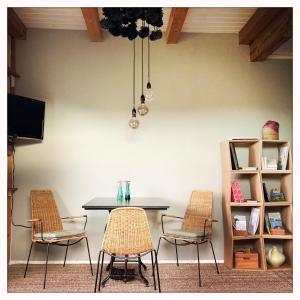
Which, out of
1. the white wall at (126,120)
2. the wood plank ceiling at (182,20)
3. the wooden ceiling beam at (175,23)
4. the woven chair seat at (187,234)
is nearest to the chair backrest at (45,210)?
the white wall at (126,120)

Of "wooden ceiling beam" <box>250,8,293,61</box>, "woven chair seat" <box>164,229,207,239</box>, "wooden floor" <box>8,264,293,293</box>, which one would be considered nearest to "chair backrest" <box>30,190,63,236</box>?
"wooden floor" <box>8,264,293,293</box>

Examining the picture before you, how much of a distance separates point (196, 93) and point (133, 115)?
3.54 ft

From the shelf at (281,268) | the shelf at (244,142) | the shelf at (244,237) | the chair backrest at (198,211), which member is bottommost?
the shelf at (281,268)

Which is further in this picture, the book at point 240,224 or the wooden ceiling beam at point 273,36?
the book at point 240,224

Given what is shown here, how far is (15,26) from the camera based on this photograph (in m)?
4.93

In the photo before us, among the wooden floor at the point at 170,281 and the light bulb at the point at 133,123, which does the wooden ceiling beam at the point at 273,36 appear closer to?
the light bulb at the point at 133,123

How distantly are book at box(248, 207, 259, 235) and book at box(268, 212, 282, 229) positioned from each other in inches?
10.2

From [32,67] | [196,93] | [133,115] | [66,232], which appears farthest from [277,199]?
[32,67]

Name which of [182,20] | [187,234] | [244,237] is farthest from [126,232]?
[182,20]

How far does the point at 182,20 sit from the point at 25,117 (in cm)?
226

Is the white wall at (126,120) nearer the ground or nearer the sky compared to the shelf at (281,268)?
nearer the sky

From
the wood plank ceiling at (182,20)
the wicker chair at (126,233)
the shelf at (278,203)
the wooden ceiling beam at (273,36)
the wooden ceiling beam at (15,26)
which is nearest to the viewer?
the wicker chair at (126,233)

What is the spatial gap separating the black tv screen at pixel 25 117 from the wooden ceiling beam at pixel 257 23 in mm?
2814

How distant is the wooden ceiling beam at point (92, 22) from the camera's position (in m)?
4.40
